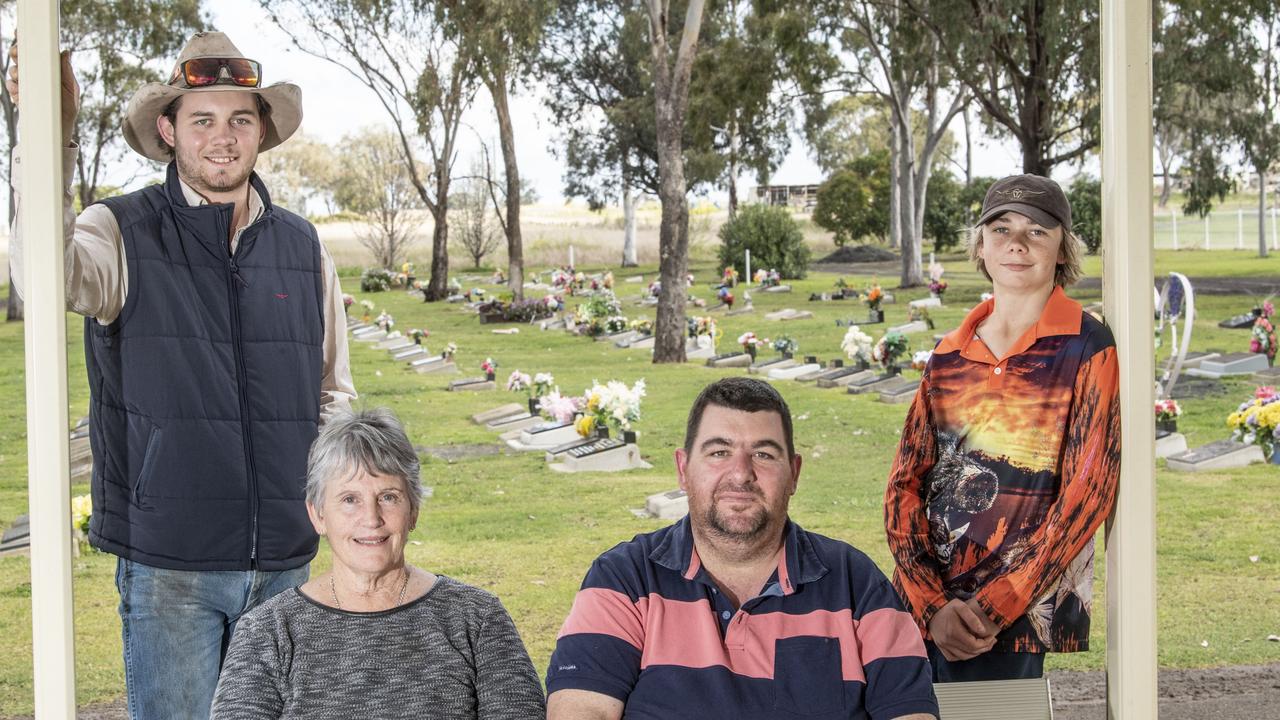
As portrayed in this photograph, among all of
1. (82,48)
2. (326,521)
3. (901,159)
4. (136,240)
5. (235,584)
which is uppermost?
(82,48)

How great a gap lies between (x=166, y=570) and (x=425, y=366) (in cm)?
527

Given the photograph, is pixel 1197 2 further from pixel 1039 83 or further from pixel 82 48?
pixel 82 48

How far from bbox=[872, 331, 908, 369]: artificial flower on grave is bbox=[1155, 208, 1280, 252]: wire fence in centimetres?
176

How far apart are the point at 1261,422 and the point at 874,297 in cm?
243

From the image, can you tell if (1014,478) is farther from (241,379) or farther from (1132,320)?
(241,379)

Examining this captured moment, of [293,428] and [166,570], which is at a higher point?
[293,428]

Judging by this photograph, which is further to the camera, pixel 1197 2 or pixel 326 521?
pixel 1197 2

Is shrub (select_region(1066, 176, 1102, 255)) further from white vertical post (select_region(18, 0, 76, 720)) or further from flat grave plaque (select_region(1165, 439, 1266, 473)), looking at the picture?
white vertical post (select_region(18, 0, 76, 720))

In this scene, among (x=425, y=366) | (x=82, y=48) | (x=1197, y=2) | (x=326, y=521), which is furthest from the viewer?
(x=425, y=366)

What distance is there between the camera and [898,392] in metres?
7.09

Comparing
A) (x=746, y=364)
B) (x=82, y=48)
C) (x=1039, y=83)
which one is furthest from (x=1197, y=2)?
(x=82, y=48)

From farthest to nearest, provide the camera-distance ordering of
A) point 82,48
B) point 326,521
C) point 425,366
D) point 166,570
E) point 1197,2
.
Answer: point 425,366 < point 1197,2 < point 82,48 < point 166,570 < point 326,521

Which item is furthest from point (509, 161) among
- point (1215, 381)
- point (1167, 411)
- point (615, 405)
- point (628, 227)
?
point (1215, 381)

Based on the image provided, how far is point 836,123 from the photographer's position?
7.62m
